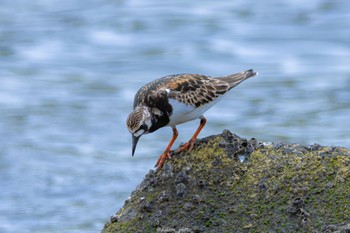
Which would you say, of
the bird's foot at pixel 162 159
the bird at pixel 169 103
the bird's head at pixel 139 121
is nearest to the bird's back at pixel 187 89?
the bird at pixel 169 103

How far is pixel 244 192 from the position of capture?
5.86 m

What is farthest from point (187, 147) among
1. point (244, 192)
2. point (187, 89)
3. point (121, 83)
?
point (121, 83)

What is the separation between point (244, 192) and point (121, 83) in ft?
27.4

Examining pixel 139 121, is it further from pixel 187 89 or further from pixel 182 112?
pixel 187 89

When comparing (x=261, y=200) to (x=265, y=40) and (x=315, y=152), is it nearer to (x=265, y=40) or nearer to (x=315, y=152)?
(x=315, y=152)

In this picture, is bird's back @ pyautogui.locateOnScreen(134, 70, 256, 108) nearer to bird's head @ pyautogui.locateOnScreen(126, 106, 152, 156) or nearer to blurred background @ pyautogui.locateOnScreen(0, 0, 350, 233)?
bird's head @ pyautogui.locateOnScreen(126, 106, 152, 156)

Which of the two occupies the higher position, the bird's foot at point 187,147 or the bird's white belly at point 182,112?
the bird's white belly at point 182,112

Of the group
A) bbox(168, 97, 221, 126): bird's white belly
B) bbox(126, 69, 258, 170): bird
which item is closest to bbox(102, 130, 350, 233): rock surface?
bbox(126, 69, 258, 170): bird

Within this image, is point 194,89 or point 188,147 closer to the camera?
point 188,147

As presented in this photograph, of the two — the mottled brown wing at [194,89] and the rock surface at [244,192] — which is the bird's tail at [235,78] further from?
the rock surface at [244,192]

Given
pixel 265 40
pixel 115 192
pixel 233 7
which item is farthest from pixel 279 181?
pixel 233 7

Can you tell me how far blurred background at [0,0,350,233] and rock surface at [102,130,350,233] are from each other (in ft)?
12.3

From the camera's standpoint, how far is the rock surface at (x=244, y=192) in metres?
5.64

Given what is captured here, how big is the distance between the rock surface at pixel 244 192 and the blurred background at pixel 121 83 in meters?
3.75
